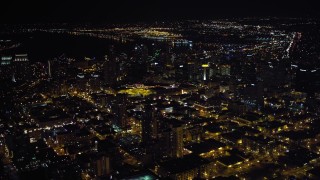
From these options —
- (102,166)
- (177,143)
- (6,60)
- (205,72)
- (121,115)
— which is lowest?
(102,166)

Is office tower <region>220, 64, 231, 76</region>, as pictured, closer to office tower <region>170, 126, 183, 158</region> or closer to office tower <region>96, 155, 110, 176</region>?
office tower <region>170, 126, 183, 158</region>

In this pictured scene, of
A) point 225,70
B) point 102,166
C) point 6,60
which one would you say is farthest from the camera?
point 6,60

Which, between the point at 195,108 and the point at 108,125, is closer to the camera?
the point at 108,125

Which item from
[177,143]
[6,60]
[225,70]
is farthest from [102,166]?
[6,60]

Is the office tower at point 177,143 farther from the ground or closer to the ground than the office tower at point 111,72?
closer to the ground

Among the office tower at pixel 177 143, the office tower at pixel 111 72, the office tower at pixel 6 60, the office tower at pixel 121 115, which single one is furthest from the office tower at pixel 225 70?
the office tower at pixel 6 60

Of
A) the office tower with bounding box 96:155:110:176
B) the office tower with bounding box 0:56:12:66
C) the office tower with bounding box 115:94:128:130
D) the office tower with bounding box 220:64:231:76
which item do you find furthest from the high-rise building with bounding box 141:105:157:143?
the office tower with bounding box 0:56:12:66

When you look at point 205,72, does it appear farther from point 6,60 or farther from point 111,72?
point 6,60

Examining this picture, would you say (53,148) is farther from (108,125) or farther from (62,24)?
(62,24)

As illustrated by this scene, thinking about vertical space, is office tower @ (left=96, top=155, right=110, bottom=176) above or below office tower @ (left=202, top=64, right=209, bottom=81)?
below

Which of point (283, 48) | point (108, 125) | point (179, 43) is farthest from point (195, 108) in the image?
point (179, 43)

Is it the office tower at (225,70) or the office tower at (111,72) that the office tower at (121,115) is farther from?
the office tower at (225,70)
